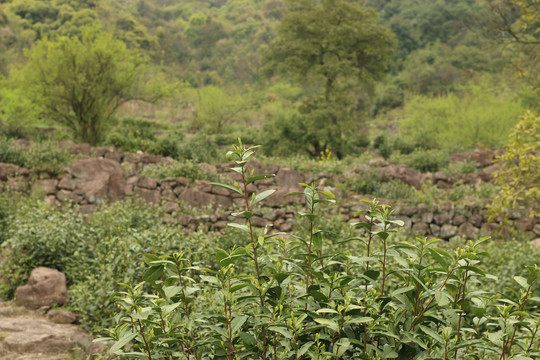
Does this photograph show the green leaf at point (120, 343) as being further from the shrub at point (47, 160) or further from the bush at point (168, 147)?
the bush at point (168, 147)

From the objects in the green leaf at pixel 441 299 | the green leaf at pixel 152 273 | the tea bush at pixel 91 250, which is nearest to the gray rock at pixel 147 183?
the tea bush at pixel 91 250

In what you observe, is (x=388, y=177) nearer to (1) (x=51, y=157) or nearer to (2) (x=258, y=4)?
(1) (x=51, y=157)

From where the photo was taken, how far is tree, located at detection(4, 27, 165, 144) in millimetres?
12852

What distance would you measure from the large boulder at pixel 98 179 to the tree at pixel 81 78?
5.28m

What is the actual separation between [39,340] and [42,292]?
38.9 inches

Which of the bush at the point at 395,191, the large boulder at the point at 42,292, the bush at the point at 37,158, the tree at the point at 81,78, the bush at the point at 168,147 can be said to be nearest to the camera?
the large boulder at the point at 42,292

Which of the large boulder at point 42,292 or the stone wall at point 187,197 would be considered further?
the stone wall at point 187,197

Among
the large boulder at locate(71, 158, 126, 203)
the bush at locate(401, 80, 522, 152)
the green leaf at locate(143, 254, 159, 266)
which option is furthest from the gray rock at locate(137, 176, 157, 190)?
the bush at locate(401, 80, 522, 152)

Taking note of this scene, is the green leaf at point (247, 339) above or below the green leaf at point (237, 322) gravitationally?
below

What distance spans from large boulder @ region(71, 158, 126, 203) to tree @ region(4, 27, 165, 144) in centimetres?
528

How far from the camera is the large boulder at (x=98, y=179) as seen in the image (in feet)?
25.8

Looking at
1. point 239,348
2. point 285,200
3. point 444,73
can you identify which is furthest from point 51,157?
point 444,73

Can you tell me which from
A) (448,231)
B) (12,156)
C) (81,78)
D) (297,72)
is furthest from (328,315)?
(297,72)

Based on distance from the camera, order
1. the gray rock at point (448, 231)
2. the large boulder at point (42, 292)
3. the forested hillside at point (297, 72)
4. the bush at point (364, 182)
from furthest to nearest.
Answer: the forested hillside at point (297, 72), the bush at point (364, 182), the gray rock at point (448, 231), the large boulder at point (42, 292)
